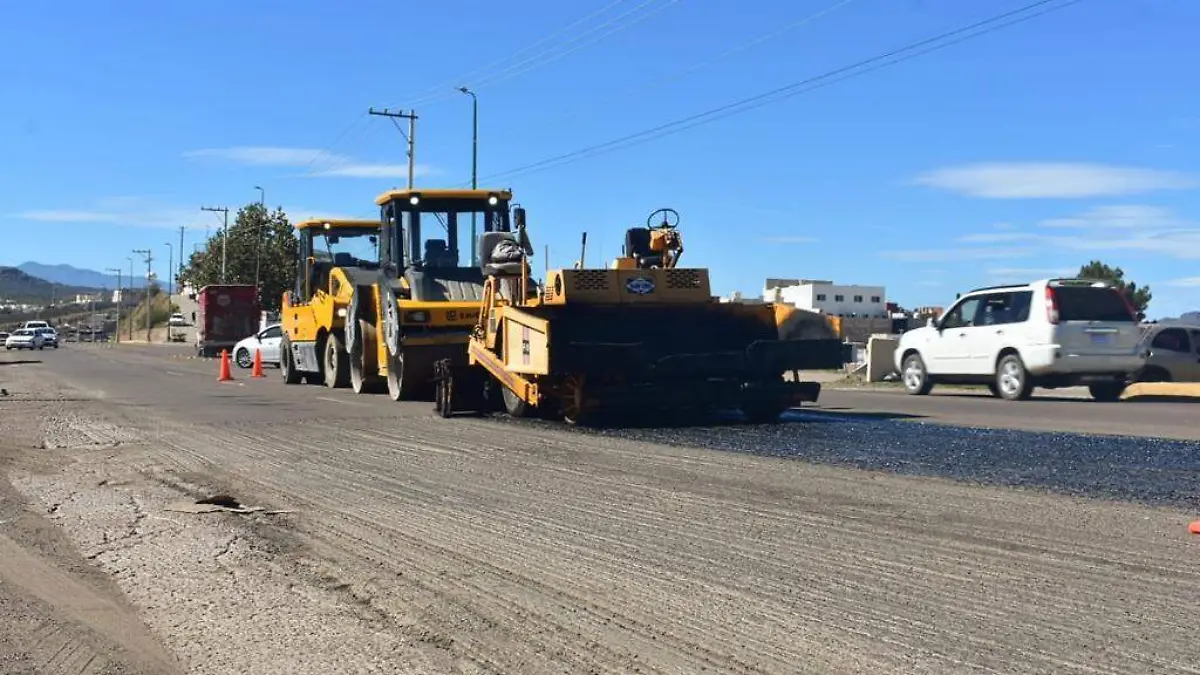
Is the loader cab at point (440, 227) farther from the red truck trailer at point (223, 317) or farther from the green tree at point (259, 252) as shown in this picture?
the green tree at point (259, 252)

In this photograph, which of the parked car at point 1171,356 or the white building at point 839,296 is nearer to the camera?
the parked car at point 1171,356

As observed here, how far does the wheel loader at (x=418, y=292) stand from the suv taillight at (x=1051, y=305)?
27.7 feet

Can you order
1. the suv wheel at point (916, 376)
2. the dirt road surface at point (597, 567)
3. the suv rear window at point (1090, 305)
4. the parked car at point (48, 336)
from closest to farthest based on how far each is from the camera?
the dirt road surface at point (597, 567) < the suv rear window at point (1090, 305) < the suv wheel at point (916, 376) < the parked car at point (48, 336)

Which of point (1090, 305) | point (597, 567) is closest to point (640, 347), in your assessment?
point (597, 567)

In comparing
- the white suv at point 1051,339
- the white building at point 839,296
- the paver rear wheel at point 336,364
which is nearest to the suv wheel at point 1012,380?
the white suv at point 1051,339

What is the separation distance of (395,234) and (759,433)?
827cm

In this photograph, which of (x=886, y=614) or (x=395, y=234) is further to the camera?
(x=395, y=234)

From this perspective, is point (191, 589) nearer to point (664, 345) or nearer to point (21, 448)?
point (21, 448)

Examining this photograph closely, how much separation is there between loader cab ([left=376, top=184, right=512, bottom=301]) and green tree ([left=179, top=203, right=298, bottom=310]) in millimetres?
65289

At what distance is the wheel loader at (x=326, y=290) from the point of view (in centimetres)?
2144

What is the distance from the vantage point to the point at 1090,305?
18859 mm

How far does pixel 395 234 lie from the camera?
18859mm

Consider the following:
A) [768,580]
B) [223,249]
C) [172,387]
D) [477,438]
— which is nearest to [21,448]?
[477,438]

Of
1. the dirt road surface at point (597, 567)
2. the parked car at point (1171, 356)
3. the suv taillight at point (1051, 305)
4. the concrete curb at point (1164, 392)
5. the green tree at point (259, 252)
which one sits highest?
the green tree at point (259, 252)
